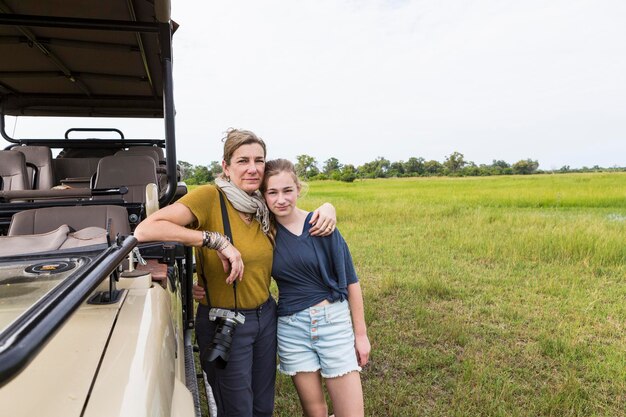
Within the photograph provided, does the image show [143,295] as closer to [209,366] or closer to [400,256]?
[209,366]

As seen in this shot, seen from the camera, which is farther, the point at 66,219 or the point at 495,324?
the point at 495,324

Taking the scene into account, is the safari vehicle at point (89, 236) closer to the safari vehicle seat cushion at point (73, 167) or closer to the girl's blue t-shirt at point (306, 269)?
the safari vehicle seat cushion at point (73, 167)

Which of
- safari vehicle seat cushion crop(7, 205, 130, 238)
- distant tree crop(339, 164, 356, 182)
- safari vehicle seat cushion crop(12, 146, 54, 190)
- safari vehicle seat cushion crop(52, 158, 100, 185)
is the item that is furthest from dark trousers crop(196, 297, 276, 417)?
distant tree crop(339, 164, 356, 182)

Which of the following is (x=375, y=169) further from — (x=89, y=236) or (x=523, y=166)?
(x=89, y=236)

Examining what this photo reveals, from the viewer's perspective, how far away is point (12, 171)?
448cm

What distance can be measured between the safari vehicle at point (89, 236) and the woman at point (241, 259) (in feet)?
0.56

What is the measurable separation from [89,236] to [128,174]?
7.31 ft

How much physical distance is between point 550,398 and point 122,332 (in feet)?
9.62

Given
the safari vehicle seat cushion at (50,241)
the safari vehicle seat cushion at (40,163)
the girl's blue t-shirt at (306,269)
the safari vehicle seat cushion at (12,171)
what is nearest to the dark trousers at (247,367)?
the girl's blue t-shirt at (306,269)

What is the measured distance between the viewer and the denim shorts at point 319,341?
2.16 m

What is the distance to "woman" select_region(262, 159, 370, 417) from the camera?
216 cm

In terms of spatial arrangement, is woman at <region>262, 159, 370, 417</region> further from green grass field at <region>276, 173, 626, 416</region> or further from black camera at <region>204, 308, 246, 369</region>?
green grass field at <region>276, 173, 626, 416</region>

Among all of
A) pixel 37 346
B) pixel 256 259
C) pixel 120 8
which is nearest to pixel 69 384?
pixel 37 346

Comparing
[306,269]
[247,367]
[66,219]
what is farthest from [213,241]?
[66,219]
